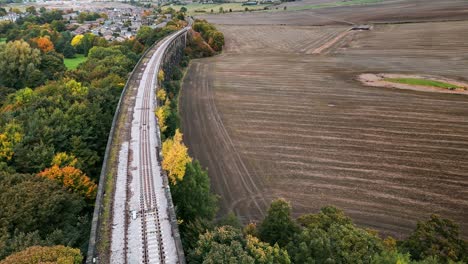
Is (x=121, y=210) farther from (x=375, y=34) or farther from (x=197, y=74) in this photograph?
(x=375, y=34)

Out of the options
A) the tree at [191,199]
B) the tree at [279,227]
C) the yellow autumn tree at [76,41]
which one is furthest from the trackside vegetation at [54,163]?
the yellow autumn tree at [76,41]

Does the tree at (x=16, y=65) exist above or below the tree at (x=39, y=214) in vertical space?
above

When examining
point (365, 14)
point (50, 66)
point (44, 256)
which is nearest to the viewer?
point (44, 256)

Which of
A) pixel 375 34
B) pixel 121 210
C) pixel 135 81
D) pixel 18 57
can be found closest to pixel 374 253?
pixel 121 210

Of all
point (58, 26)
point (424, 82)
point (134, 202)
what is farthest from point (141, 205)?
point (58, 26)

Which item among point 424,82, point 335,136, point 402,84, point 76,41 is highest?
point 76,41

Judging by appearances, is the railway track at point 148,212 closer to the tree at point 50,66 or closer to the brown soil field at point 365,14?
the tree at point 50,66

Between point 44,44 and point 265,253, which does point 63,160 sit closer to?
point 265,253
